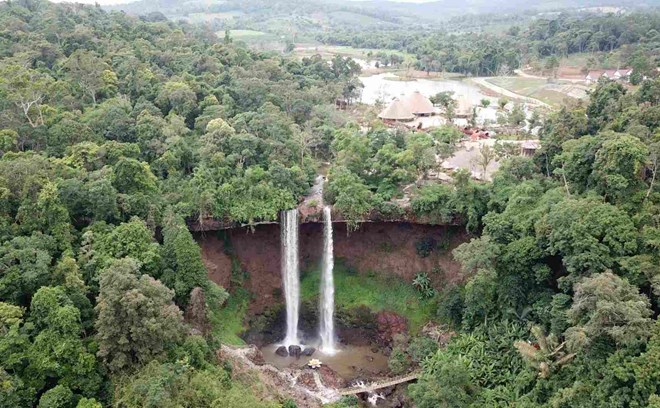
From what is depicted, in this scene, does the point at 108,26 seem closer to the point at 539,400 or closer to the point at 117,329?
the point at 117,329

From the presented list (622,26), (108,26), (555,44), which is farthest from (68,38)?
(622,26)

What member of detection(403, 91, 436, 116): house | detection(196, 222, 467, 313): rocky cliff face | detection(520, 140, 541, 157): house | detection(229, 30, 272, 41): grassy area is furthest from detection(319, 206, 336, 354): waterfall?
detection(229, 30, 272, 41): grassy area

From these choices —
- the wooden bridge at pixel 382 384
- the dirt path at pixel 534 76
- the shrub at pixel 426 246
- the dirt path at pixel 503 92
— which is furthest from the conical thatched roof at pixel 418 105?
the wooden bridge at pixel 382 384

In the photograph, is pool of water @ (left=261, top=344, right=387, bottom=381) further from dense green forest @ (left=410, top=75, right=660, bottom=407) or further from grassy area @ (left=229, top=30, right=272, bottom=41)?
Result: grassy area @ (left=229, top=30, right=272, bottom=41)

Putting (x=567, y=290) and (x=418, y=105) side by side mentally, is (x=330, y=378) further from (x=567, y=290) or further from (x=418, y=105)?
(x=418, y=105)

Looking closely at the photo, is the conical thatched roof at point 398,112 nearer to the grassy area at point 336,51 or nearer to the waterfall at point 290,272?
the waterfall at point 290,272

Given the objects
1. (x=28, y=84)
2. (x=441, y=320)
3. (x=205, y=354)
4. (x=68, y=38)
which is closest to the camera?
(x=205, y=354)
